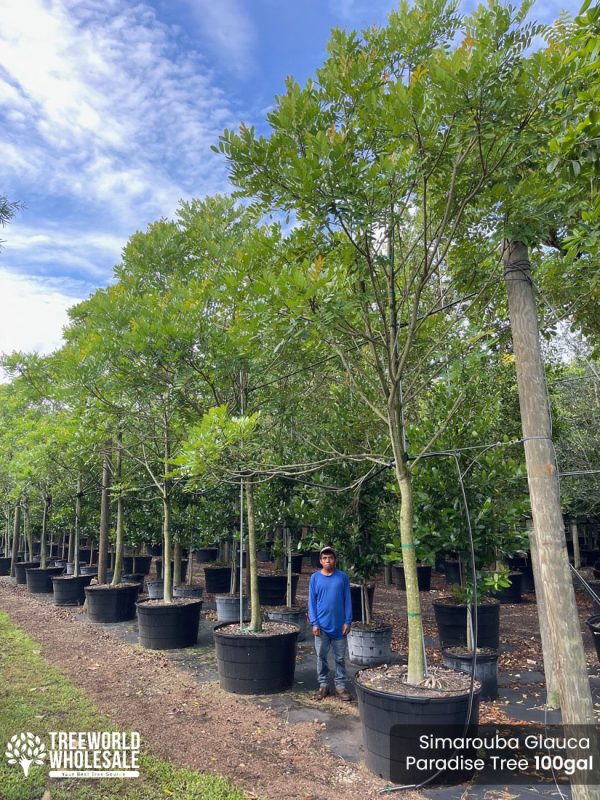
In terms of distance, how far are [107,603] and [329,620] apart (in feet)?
18.1

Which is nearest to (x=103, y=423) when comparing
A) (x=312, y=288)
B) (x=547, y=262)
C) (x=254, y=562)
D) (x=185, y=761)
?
(x=254, y=562)

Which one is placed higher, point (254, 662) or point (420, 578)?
point (254, 662)

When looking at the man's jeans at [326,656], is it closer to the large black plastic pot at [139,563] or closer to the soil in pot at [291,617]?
the soil in pot at [291,617]

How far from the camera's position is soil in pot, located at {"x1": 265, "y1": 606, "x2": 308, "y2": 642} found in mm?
8133

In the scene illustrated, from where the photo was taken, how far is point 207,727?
4.74m

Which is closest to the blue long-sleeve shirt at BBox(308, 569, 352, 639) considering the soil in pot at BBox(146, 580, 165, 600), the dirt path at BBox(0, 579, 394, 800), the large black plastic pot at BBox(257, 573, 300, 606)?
the dirt path at BBox(0, 579, 394, 800)

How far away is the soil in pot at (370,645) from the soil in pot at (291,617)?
1249 mm

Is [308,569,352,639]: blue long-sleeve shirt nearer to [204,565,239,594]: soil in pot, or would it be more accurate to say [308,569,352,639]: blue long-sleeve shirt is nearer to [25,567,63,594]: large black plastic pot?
[204,565,239,594]: soil in pot

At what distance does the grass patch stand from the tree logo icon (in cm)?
4

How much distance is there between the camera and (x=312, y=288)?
11.3ft

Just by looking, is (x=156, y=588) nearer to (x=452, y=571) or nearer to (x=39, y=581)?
(x=39, y=581)

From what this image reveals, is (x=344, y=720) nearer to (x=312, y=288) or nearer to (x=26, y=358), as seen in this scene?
(x=312, y=288)

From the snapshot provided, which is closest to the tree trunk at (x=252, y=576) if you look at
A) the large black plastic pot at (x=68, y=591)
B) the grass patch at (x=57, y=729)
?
the grass patch at (x=57, y=729)
